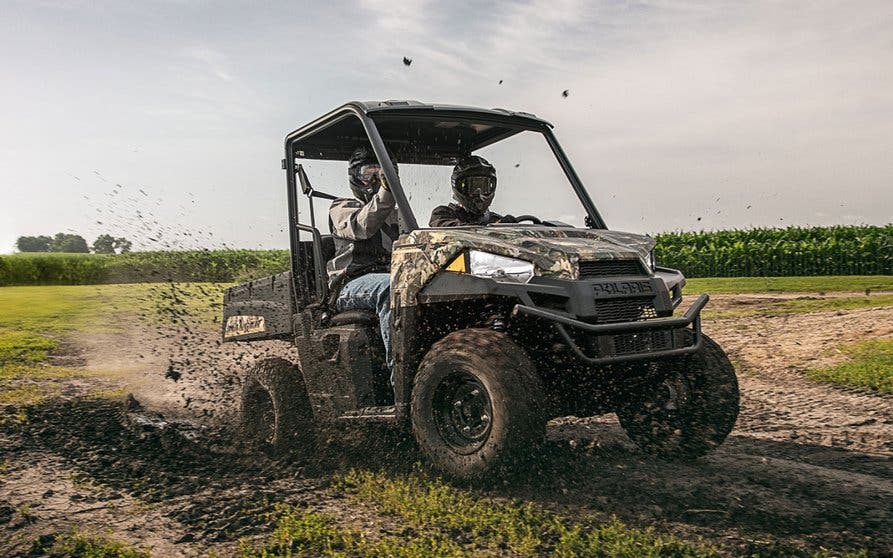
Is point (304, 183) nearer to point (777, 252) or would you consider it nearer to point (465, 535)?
point (465, 535)

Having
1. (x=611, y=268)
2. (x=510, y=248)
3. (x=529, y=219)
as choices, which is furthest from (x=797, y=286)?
(x=510, y=248)

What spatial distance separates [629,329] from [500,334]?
0.71m

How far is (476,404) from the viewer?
495cm

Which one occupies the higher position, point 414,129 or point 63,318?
point 414,129

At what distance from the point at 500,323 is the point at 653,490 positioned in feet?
4.34

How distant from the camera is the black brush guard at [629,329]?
4.63 meters

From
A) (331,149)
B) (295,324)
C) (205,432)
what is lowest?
(205,432)

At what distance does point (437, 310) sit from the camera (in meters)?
5.29

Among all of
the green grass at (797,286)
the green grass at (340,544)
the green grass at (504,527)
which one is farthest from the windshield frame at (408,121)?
the green grass at (797,286)

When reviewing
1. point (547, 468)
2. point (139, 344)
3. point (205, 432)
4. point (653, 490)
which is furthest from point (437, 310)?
point (139, 344)

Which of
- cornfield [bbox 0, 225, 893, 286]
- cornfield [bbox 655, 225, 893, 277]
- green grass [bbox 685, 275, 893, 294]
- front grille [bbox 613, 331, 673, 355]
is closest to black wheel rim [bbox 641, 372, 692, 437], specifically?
front grille [bbox 613, 331, 673, 355]

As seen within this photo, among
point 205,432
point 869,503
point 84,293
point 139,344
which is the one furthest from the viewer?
point 84,293

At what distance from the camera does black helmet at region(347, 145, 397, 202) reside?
20.4 ft

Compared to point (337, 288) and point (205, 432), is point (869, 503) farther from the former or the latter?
point (205, 432)
